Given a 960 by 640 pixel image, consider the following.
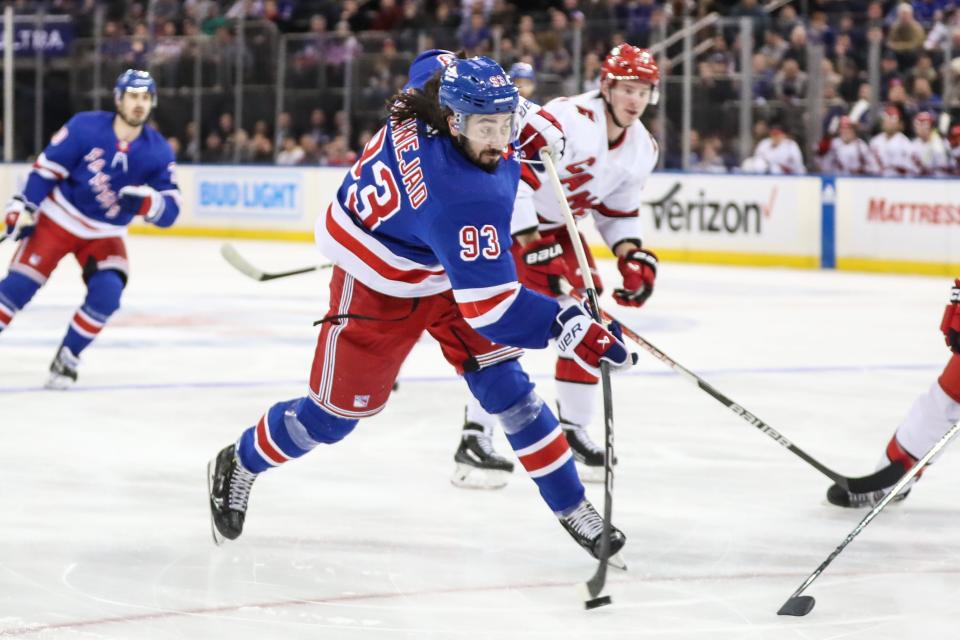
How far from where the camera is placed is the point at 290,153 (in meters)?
14.6

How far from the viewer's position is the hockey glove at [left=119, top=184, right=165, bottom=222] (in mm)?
6062

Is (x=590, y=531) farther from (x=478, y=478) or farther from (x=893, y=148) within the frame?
(x=893, y=148)

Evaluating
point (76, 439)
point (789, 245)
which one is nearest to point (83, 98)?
point (789, 245)

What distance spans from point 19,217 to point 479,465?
7.88 feet

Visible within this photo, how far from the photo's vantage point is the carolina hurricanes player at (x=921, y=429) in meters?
4.04

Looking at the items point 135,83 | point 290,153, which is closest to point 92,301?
point 135,83

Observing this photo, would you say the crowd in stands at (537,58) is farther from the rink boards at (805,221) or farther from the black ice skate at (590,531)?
the black ice skate at (590,531)

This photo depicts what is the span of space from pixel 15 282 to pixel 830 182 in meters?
6.96

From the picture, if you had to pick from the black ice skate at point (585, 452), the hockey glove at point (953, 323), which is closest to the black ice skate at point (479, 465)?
the black ice skate at point (585, 452)

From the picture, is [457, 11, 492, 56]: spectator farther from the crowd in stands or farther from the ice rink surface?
the ice rink surface

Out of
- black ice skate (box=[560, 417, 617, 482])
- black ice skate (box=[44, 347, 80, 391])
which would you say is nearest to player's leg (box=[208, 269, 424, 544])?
black ice skate (box=[560, 417, 617, 482])

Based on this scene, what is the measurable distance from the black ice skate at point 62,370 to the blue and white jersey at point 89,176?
1.50ft

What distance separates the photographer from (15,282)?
6051mm

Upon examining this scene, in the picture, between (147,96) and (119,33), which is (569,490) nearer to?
(147,96)
